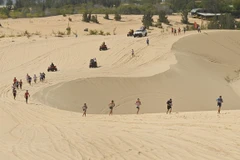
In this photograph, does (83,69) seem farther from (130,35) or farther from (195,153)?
(195,153)

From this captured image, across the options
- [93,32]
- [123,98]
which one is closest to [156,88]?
[123,98]

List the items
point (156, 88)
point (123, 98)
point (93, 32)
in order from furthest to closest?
point (93, 32)
point (156, 88)
point (123, 98)

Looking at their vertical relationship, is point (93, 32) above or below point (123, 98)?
below

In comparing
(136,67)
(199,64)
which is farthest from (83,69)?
(199,64)

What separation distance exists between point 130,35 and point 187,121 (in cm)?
3517

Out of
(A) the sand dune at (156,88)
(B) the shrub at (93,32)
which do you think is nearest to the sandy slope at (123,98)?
(A) the sand dune at (156,88)

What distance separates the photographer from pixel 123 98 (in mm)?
27781

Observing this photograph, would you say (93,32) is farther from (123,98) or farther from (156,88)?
(123,98)

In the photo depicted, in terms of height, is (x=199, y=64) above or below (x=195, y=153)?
below

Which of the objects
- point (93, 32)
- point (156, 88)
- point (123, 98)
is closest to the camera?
point (123, 98)

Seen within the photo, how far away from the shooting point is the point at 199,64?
38906mm

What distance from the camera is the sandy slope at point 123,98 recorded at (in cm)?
1301

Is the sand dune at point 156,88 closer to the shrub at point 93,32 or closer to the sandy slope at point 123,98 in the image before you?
the sandy slope at point 123,98

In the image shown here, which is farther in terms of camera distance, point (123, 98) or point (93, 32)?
point (93, 32)
